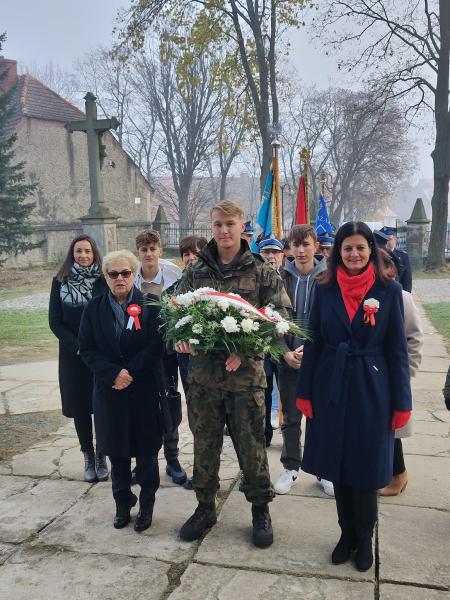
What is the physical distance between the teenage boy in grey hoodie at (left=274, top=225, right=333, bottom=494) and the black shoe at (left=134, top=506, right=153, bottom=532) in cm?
95

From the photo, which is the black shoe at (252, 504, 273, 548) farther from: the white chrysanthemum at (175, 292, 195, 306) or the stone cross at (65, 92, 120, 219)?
the stone cross at (65, 92, 120, 219)

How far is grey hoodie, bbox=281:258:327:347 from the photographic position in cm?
426

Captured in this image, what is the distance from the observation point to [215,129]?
35719 millimetres

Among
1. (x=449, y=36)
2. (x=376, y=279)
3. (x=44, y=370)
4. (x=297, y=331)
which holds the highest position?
(x=449, y=36)

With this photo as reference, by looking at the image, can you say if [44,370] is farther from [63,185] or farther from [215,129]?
[215,129]

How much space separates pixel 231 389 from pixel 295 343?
127cm

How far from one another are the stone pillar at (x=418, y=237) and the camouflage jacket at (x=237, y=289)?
1945 centimetres

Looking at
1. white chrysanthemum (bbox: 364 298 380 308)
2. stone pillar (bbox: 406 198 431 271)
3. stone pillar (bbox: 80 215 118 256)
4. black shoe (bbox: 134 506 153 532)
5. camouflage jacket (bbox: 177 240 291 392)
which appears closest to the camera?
white chrysanthemum (bbox: 364 298 380 308)

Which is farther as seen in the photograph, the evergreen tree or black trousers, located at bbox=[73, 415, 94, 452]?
the evergreen tree

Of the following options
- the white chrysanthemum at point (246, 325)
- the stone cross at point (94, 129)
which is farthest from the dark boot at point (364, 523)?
the stone cross at point (94, 129)

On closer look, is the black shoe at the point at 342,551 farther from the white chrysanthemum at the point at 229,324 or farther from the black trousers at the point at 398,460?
the white chrysanthemum at the point at 229,324

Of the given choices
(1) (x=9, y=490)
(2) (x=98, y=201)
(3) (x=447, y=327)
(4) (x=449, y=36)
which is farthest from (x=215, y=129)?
(1) (x=9, y=490)

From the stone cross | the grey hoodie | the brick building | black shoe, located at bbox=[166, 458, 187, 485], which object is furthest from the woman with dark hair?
the brick building

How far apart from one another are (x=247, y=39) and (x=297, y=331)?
19.5 m
